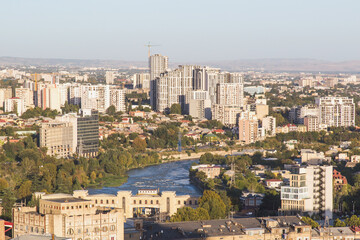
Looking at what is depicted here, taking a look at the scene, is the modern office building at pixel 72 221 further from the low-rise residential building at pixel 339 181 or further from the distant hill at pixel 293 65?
the distant hill at pixel 293 65

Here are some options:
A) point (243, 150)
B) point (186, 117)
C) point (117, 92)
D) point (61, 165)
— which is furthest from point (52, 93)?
point (61, 165)

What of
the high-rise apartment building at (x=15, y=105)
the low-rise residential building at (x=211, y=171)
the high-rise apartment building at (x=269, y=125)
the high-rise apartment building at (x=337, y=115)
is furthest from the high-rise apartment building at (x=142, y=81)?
the low-rise residential building at (x=211, y=171)

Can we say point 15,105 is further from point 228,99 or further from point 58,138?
point 228,99

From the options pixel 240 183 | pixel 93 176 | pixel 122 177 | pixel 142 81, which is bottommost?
pixel 122 177

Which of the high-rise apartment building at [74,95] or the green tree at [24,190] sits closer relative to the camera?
the green tree at [24,190]

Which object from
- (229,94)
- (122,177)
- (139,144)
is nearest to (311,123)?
(229,94)

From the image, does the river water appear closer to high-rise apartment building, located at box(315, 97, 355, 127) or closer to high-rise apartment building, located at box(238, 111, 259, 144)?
high-rise apartment building, located at box(238, 111, 259, 144)
